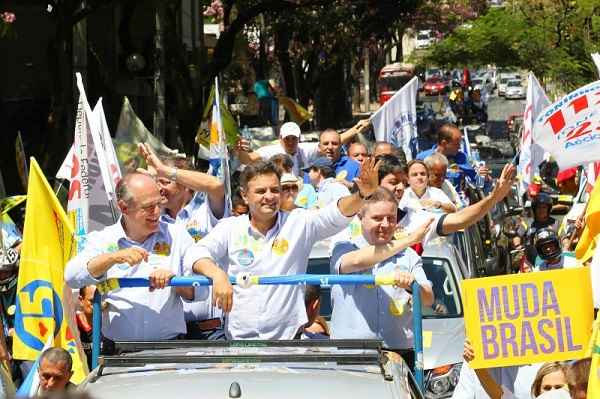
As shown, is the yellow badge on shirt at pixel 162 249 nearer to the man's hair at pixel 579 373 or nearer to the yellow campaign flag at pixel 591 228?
the man's hair at pixel 579 373

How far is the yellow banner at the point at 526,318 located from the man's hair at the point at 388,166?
266 cm

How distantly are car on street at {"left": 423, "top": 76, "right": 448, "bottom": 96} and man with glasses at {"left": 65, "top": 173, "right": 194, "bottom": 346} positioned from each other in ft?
202

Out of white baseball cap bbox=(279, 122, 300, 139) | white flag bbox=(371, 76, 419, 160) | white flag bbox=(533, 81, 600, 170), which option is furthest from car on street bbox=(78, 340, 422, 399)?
white flag bbox=(371, 76, 419, 160)

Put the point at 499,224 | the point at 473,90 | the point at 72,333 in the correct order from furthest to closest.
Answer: the point at 473,90, the point at 499,224, the point at 72,333

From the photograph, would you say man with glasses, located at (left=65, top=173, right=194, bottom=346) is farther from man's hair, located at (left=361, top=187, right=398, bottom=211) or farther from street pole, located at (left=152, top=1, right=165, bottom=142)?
street pole, located at (left=152, top=1, right=165, bottom=142)

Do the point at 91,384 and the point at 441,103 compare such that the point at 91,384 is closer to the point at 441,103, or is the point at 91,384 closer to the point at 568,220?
the point at 568,220

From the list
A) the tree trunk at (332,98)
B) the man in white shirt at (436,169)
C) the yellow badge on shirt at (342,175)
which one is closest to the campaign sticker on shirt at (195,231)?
the yellow badge on shirt at (342,175)

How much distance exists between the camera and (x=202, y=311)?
685 centimetres

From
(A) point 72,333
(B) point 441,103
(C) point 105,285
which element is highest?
(C) point 105,285

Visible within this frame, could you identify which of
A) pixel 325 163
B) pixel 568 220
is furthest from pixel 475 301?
pixel 568 220

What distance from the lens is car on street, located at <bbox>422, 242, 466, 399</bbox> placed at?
7.84 metres

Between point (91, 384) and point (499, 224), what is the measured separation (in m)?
11.3

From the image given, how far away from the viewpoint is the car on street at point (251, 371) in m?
4.57

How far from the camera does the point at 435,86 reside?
68812mm
